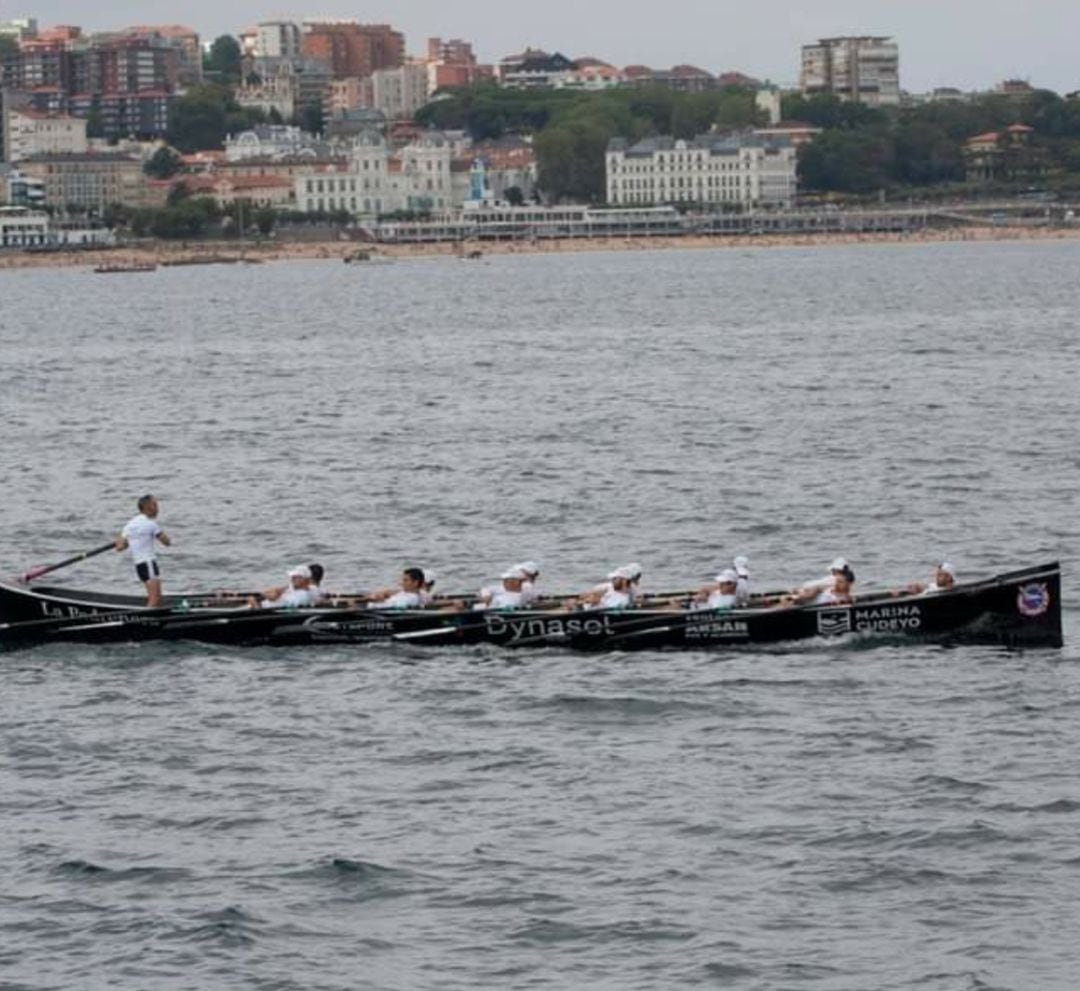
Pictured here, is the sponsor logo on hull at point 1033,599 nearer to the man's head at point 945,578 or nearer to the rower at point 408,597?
the man's head at point 945,578

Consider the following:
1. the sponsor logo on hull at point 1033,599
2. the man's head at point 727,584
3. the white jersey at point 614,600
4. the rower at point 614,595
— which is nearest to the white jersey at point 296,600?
the rower at point 614,595

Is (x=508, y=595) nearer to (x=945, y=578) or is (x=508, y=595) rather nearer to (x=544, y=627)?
(x=544, y=627)

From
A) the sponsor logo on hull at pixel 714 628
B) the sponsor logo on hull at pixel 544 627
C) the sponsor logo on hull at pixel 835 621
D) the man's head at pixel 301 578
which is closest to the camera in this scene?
the sponsor logo on hull at pixel 835 621

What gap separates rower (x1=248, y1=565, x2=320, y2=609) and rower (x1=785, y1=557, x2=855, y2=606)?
21.0 feet

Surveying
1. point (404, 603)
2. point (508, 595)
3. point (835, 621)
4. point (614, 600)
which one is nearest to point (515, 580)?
point (508, 595)

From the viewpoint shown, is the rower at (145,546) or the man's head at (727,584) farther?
the rower at (145,546)

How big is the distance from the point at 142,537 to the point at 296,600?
2272 mm

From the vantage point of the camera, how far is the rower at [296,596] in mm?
41438

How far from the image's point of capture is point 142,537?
41.7 metres

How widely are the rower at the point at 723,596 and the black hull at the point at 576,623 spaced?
0.16 meters

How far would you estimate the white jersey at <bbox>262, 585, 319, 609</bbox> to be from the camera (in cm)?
4141

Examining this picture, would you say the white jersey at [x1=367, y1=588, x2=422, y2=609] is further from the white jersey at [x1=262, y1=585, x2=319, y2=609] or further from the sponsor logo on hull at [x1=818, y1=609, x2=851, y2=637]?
the sponsor logo on hull at [x1=818, y1=609, x2=851, y2=637]

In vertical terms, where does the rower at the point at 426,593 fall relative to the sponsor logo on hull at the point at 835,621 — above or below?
above

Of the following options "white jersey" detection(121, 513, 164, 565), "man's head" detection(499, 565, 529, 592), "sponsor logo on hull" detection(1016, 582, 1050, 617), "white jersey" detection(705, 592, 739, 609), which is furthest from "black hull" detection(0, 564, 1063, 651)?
"white jersey" detection(121, 513, 164, 565)
